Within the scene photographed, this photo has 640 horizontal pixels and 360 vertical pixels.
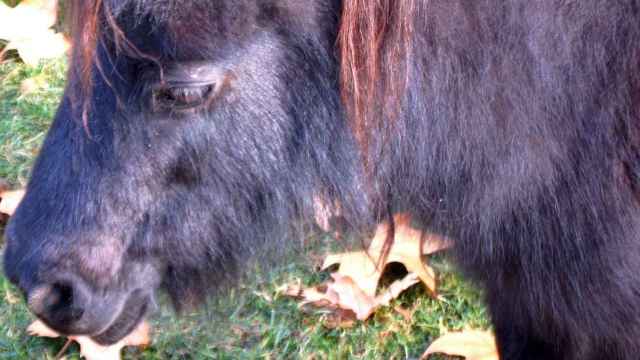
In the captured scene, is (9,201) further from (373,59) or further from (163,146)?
(373,59)

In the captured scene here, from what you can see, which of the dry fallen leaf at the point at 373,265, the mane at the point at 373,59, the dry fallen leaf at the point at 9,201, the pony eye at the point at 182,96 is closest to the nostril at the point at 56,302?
the pony eye at the point at 182,96

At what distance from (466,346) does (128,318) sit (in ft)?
3.57

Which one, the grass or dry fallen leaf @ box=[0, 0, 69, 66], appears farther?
dry fallen leaf @ box=[0, 0, 69, 66]

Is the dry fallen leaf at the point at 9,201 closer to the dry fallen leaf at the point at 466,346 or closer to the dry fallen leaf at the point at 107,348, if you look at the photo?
the dry fallen leaf at the point at 107,348

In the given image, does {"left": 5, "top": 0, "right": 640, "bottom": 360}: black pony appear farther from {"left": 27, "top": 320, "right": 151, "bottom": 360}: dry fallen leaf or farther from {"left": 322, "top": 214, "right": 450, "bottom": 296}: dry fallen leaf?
{"left": 322, "top": 214, "right": 450, "bottom": 296}: dry fallen leaf

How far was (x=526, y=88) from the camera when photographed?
74.9 inches

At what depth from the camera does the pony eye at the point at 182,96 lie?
175 centimetres

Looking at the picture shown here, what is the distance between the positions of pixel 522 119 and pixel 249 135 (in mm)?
497

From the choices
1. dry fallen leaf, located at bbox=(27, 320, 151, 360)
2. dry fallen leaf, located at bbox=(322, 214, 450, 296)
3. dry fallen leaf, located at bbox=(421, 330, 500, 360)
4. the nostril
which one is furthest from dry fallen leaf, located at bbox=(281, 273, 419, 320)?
the nostril

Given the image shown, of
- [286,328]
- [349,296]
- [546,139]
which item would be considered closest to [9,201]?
[286,328]

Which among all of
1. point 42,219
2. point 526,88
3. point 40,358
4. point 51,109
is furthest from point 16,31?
point 526,88

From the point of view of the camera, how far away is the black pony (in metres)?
1.78

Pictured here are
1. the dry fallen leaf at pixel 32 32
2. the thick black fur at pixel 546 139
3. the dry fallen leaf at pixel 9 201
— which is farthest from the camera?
the dry fallen leaf at pixel 32 32

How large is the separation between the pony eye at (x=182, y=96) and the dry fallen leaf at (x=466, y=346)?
1.20 m
